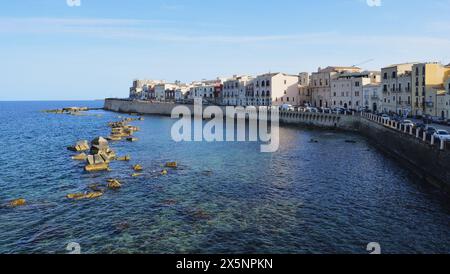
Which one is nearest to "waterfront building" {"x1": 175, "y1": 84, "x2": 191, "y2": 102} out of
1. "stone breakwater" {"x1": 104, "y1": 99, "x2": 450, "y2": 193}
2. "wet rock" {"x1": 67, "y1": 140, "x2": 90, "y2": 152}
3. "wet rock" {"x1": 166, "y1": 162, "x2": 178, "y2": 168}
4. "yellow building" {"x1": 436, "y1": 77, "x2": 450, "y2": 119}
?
"stone breakwater" {"x1": 104, "y1": 99, "x2": 450, "y2": 193}

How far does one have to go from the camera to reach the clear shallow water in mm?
23703

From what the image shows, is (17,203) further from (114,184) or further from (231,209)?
(231,209)

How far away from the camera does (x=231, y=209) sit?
2983 cm

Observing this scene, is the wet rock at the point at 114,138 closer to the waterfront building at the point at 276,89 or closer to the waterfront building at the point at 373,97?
the waterfront building at the point at 373,97

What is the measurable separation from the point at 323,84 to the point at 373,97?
23937 mm

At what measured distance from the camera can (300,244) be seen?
23375mm

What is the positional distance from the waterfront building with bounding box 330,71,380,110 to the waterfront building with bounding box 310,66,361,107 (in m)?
1.93

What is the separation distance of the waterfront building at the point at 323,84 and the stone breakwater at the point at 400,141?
23208 mm

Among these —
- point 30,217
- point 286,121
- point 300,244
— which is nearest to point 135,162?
point 30,217

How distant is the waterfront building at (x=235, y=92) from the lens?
481ft

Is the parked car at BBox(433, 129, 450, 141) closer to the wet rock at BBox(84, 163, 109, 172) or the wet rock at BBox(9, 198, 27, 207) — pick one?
the wet rock at BBox(84, 163, 109, 172)

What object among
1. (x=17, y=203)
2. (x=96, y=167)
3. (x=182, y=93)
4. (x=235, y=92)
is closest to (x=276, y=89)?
(x=235, y=92)
